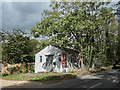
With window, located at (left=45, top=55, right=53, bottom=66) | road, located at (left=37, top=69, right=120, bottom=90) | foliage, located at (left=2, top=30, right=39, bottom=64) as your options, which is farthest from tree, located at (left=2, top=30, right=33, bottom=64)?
road, located at (left=37, top=69, right=120, bottom=90)

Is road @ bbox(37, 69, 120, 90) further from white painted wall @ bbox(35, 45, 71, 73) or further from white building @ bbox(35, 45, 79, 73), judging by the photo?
white painted wall @ bbox(35, 45, 71, 73)

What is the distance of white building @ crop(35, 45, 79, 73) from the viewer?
19.9 metres

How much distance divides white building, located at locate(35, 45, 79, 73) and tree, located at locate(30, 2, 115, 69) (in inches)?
111

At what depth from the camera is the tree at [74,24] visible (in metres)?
14.6

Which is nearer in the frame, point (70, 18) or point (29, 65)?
point (70, 18)

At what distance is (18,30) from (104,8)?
48.4 feet

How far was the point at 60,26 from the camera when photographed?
48.1 ft

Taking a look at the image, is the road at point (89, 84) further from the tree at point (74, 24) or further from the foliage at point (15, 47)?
the foliage at point (15, 47)

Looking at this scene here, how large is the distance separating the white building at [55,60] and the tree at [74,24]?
2.83 meters

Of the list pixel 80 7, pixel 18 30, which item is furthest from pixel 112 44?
pixel 18 30

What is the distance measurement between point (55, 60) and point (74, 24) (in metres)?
8.41

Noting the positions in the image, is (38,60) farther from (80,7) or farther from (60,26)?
(80,7)

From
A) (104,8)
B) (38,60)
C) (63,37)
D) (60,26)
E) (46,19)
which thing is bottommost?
(38,60)

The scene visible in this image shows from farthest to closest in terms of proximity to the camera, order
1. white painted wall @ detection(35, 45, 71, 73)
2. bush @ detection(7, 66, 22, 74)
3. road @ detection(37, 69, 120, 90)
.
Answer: white painted wall @ detection(35, 45, 71, 73), bush @ detection(7, 66, 22, 74), road @ detection(37, 69, 120, 90)
